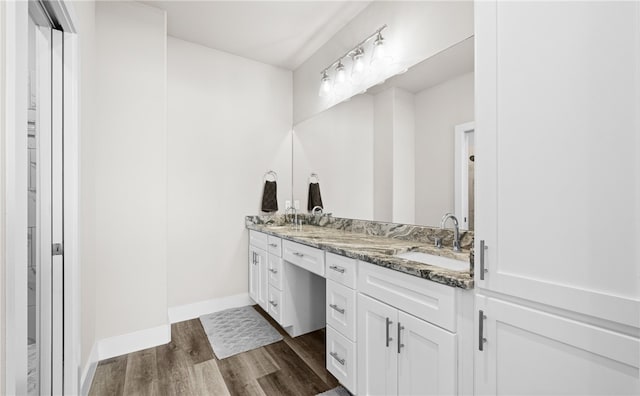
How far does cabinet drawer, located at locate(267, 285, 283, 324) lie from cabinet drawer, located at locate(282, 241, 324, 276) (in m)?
0.34

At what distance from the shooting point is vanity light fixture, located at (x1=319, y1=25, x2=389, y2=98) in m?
2.18

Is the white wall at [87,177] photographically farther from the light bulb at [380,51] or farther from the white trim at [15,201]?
the light bulb at [380,51]

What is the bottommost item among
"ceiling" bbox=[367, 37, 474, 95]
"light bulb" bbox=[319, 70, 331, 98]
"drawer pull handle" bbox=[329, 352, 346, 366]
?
"drawer pull handle" bbox=[329, 352, 346, 366]

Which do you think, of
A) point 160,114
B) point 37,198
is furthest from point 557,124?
point 160,114

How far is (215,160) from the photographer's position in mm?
2865

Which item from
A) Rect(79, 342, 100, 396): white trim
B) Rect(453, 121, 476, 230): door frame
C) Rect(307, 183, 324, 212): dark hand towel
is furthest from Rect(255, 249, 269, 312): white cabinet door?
Rect(453, 121, 476, 230): door frame

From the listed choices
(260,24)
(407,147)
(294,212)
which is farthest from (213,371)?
(260,24)

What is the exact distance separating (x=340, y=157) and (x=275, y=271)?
1166 millimetres

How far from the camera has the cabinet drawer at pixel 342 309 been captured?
5.16ft

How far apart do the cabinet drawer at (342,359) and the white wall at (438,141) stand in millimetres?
889

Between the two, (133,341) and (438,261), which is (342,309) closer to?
(438,261)

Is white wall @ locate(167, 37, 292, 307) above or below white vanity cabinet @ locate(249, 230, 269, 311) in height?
above

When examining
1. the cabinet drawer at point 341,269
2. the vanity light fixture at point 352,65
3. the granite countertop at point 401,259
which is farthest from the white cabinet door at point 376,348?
the vanity light fixture at point 352,65

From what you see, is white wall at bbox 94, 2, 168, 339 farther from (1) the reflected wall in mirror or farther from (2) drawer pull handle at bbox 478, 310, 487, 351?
(2) drawer pull handle at bbox 478, 310, 487, 351
